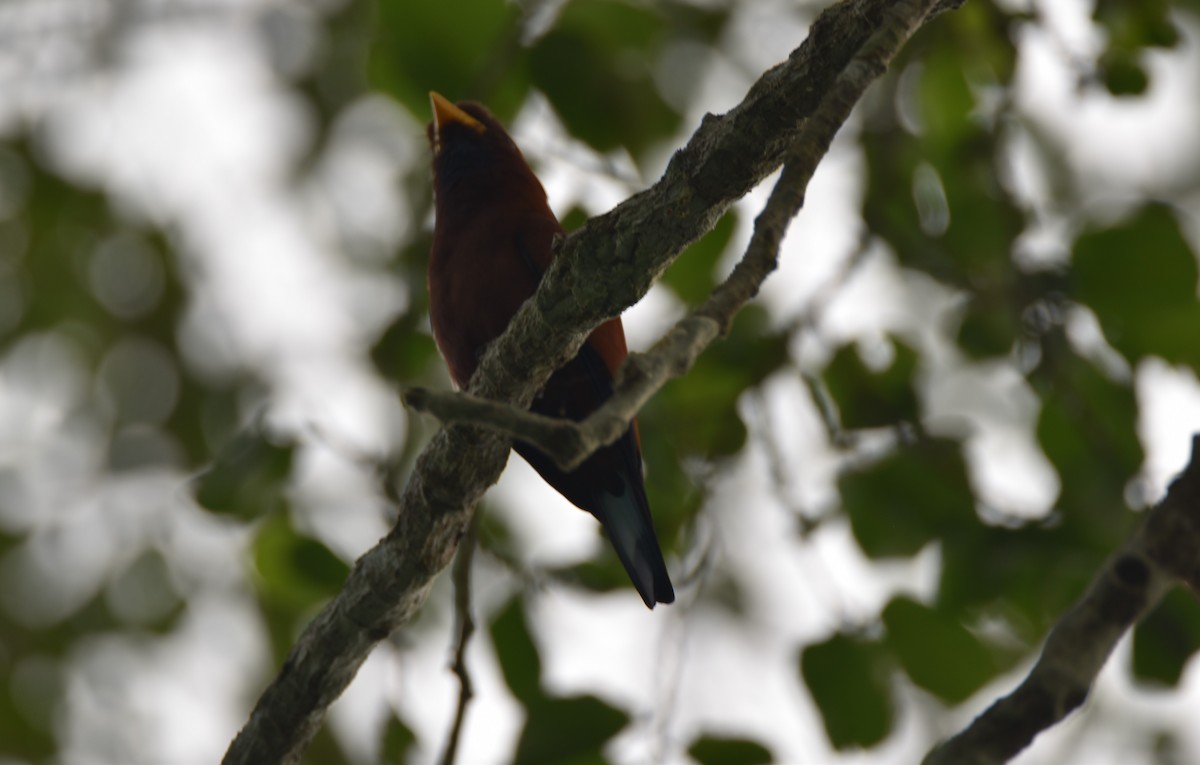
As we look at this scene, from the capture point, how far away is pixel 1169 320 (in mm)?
3098

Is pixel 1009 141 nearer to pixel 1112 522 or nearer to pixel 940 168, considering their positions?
pixel 940 168

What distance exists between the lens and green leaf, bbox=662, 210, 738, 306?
11.6ft

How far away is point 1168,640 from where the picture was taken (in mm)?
3035

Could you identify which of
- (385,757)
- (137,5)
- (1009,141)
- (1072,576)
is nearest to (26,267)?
(137,5)

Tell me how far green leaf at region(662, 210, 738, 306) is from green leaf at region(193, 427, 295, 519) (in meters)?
1.18

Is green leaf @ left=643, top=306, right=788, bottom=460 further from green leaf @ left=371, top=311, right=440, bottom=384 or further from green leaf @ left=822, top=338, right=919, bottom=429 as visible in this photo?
green leaf @ left=371, top=311, right=440, bottom=384

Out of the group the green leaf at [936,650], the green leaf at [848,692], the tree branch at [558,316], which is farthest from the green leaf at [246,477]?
the green leaf at [936,650]

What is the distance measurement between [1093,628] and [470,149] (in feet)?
8.52

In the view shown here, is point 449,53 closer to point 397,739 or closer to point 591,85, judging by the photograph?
point 591,85

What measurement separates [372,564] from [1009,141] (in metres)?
2.63

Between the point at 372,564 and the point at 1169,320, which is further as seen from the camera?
the point at 1169,320

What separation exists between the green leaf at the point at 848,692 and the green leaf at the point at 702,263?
107 cm

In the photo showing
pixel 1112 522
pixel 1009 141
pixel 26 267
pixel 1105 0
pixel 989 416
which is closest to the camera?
pixel 1112 522

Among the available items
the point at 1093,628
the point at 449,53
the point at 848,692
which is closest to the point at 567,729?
the point at 848,692
